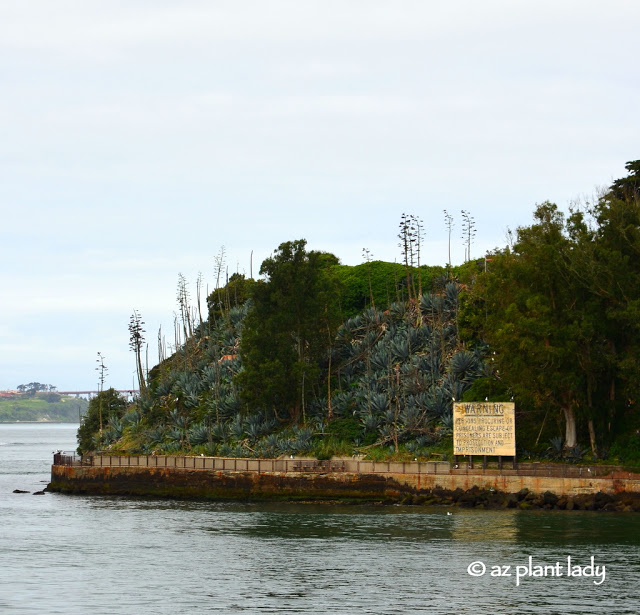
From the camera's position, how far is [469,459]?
56188mm

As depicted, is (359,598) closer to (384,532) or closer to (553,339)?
(384,532)

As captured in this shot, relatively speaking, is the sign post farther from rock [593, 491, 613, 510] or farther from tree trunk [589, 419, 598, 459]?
rock [593, 491, 613, 510]

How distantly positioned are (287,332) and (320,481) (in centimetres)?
1181

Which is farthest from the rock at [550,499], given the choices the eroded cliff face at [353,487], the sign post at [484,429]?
the sign post at [484,429]

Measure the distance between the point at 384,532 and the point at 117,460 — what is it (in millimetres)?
22728

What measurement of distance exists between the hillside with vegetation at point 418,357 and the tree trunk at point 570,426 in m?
0.11

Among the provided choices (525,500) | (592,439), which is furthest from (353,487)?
(592,439)

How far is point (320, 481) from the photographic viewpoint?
5709cm

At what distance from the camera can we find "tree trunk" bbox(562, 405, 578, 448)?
55.6m

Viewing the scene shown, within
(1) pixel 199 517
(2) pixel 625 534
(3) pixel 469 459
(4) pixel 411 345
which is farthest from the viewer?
(4) pixel 411 345

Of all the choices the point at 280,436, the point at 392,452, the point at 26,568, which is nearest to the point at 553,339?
the point at 392,452

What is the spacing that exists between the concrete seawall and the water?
201 centimetres

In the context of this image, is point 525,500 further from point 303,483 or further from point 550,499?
point 303,483

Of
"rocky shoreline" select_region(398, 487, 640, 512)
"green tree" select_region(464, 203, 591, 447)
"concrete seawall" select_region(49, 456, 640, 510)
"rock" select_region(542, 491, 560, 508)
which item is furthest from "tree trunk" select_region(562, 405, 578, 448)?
"rock" select_region(542, 491, 560, 508)
